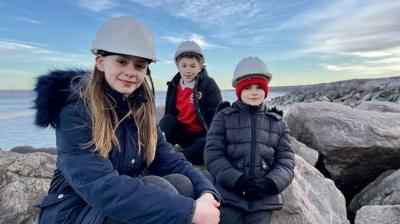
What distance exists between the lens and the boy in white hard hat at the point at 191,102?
456 cm

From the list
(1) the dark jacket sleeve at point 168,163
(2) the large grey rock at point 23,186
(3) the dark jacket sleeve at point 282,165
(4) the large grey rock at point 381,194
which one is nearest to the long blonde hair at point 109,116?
(1) the dark jacket sleeve at point 168,163

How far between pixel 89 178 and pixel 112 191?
0.13m

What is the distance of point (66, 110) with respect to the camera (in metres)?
2.21

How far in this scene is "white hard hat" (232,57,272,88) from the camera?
11.8 feet

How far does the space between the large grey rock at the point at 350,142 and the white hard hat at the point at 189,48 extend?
194 centimetres

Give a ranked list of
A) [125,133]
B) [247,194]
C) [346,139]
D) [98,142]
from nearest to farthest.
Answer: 1. [98,142]
2. [125,133]
3. [247,194]
4. [346,139]

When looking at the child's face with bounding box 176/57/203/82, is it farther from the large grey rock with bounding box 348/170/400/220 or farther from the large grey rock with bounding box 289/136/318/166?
the large grey rock with bounding box 348/170/400/220

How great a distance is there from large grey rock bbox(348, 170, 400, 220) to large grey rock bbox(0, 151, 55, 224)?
339cm

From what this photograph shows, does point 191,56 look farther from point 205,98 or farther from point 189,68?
point 205,98

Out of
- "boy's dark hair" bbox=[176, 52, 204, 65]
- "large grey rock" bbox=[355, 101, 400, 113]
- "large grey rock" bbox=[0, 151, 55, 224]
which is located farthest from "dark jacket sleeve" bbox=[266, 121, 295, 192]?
"large grey rock" bbox=[355, 101, 400, 113]

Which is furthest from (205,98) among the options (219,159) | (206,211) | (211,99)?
(206,211)

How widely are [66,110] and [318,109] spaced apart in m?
4.36

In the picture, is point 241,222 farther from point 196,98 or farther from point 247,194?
point 196,98

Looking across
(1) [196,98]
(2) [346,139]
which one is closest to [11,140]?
(1) [196,98]
